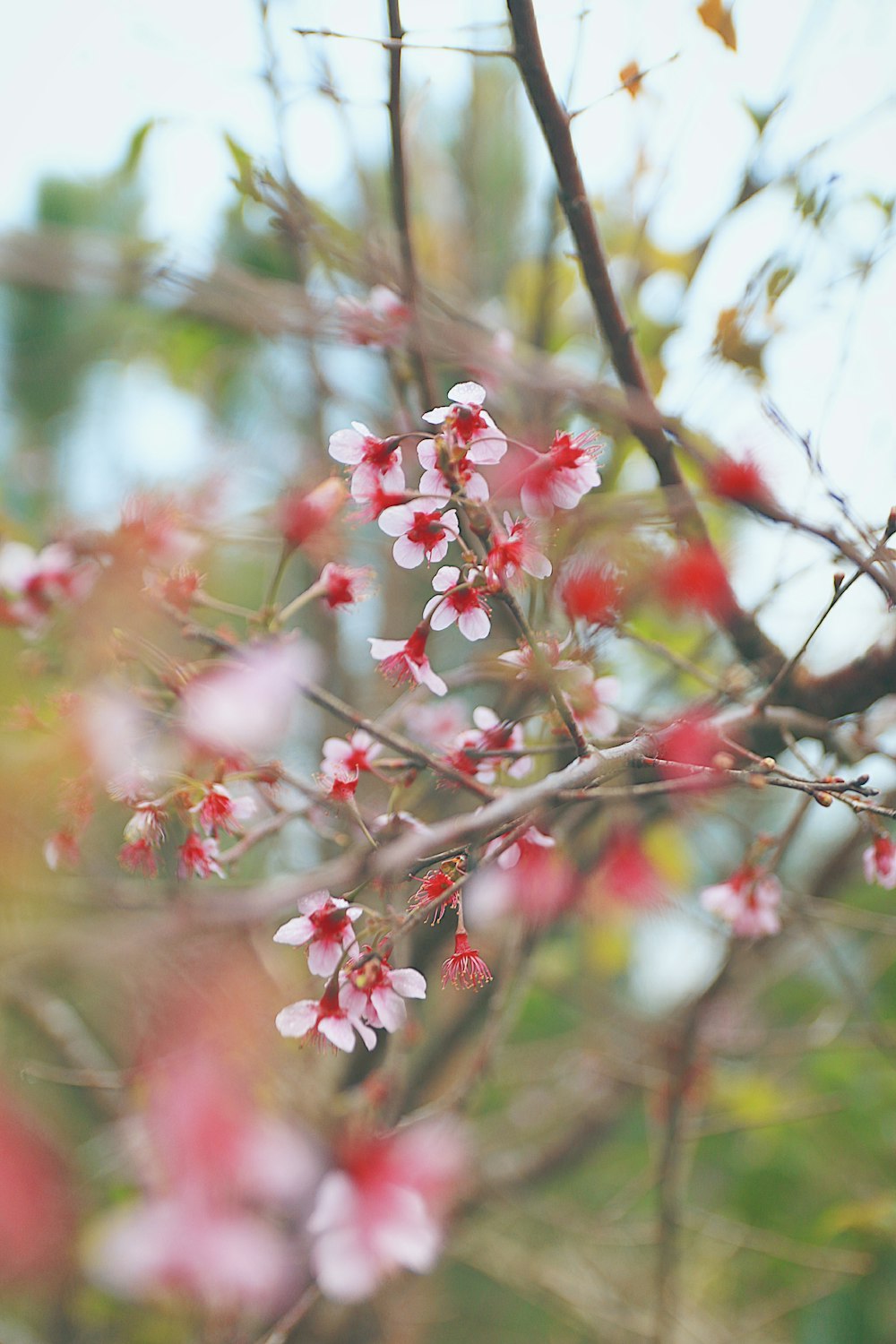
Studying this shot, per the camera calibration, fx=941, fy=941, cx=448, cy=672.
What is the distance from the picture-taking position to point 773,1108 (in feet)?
4.61

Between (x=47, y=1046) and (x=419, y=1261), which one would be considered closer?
(x=419, y=1261)

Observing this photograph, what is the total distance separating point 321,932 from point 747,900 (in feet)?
1.39

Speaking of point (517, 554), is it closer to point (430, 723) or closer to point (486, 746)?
point (486, 746)

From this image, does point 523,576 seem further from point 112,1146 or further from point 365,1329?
point 365,1329

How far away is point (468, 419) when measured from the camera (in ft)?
1.76

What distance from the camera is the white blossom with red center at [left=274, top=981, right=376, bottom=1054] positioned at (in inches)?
19.3

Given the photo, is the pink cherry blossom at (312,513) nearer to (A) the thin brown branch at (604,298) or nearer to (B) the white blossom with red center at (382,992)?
(A) the thin brown branch at (604,298)

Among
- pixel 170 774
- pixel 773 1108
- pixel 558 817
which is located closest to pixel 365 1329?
pixel 773 1108

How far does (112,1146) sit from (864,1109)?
0.98 meters

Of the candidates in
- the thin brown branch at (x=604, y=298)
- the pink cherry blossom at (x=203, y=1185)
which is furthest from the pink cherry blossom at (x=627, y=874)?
Result: the pink cherry blossom at (x=203, y=1185)

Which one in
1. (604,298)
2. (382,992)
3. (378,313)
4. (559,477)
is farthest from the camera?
(378,313)

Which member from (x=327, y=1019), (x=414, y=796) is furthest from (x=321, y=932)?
(x=414, y=796)

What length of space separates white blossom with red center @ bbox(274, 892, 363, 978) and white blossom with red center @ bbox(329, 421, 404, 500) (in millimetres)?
256

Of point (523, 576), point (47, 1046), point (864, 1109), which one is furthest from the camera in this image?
point (47, 1046)
